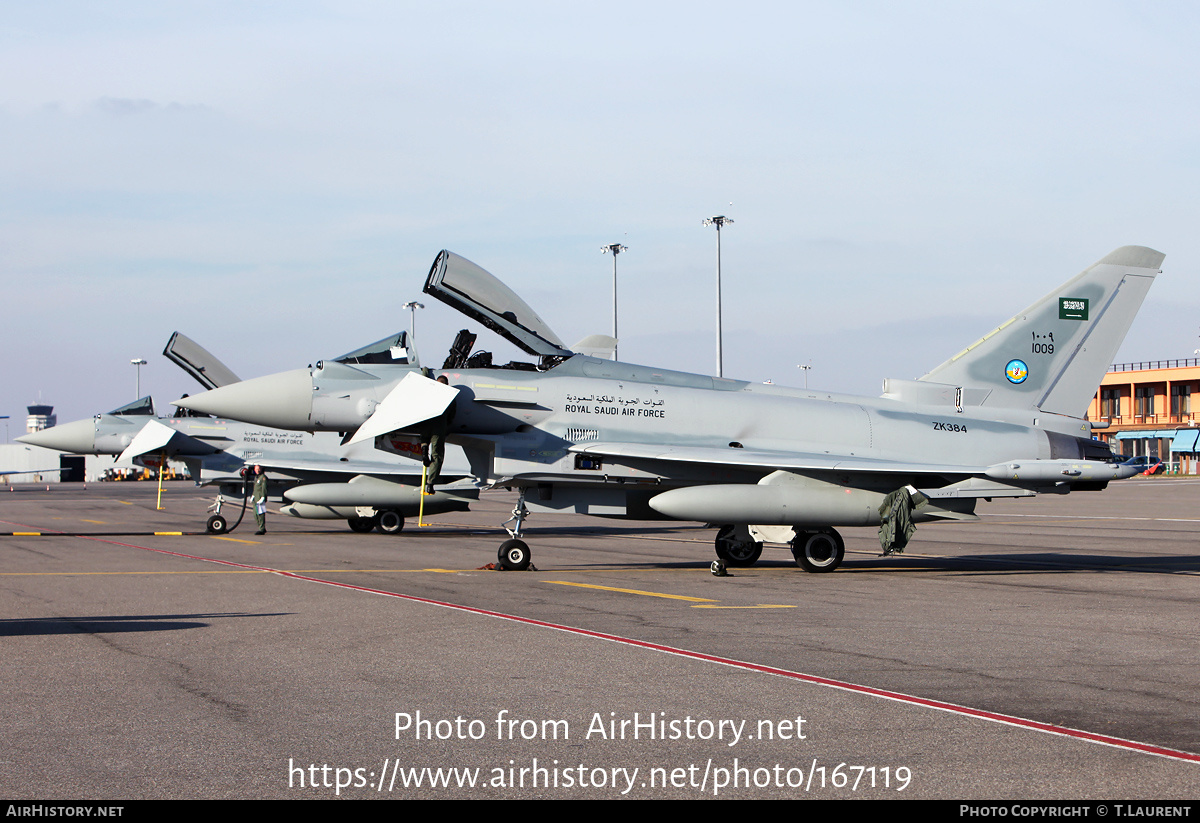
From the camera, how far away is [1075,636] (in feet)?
30.1

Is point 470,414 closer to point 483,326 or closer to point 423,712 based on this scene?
point 483,326

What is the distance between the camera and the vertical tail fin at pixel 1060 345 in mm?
17375

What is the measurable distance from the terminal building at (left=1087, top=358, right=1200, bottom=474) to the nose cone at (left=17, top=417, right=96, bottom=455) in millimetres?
86113

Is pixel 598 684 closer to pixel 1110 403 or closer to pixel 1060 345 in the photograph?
pixel 1060 345

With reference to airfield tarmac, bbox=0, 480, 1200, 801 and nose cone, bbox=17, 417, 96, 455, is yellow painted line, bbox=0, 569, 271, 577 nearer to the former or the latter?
airfield tarmac, bbox=0, 480, 1200, 801

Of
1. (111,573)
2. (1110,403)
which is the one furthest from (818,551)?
(1110,403)

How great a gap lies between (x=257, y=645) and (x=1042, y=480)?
11418mm

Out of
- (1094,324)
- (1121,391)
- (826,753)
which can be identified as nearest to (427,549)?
(1094,324)

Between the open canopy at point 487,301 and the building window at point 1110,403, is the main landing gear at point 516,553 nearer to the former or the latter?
the open canopy at point 487,301

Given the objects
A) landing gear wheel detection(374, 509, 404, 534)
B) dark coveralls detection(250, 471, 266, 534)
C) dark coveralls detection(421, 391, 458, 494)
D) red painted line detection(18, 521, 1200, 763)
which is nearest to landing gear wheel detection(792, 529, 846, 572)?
dark coveralls detection(421, 391, 458, 494)

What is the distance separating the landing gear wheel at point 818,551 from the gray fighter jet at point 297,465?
10637 millimetres

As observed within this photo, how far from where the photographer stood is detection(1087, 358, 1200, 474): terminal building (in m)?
95.3

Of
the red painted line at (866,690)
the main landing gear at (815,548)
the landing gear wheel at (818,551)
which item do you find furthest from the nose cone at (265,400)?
the landing gear wheel at (818,551)
